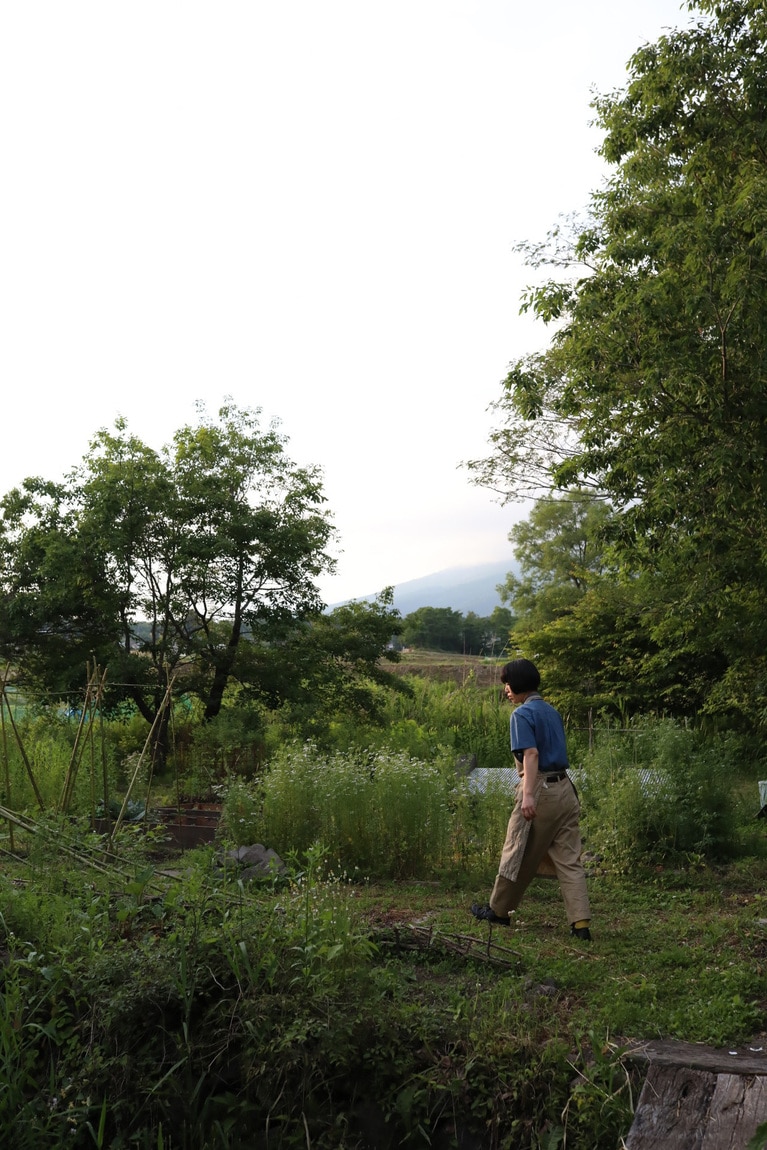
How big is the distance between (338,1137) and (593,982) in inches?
60.8

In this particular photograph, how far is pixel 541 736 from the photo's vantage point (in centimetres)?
570

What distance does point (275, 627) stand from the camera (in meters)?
12.3

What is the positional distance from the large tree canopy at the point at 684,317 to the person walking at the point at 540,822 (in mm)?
3408

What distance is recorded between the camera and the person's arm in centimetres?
557

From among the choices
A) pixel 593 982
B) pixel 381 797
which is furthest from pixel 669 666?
pixel 593 982

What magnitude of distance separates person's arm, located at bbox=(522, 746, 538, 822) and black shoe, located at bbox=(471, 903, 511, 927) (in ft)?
2.10

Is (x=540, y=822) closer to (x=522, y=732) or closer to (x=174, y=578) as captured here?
(x=522, y=732)

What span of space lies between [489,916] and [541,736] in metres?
1.12

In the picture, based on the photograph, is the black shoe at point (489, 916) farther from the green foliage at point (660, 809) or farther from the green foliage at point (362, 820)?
the green foliage at point (660, 809)

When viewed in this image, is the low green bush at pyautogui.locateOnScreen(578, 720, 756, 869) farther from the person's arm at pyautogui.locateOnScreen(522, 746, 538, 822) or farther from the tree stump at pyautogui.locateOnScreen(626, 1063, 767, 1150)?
the tree stump at pyautogui.locateOnScreen(626, 1063, 767, 1150)

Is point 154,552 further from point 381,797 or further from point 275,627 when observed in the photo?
point 381,797

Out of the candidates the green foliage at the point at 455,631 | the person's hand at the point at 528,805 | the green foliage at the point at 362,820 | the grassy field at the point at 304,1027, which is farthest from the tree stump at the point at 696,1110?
the green foliage at the point at 455,631

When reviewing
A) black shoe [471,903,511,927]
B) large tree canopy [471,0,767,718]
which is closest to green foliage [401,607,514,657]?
large tree canopy [471,0,767,718]

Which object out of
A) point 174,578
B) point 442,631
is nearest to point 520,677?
point 174,578
